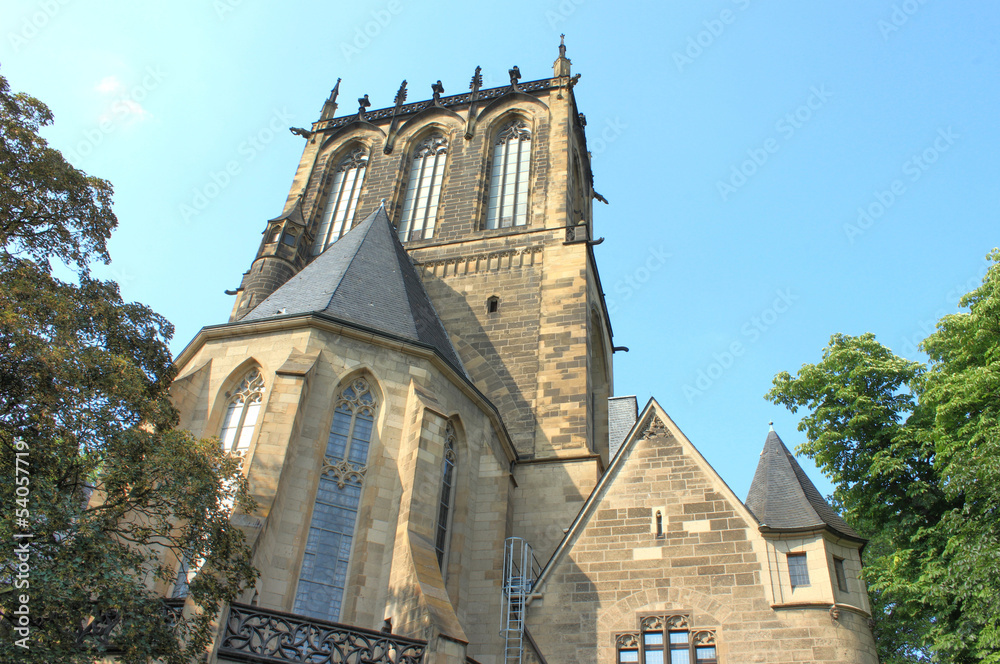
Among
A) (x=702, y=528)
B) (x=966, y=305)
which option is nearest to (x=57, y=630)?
(x=702, y=528)

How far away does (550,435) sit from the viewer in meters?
18.1

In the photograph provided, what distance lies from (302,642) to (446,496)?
14.8 ft

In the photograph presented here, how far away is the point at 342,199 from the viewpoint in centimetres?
2748

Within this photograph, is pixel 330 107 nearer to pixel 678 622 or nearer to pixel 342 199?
pixel 342 199

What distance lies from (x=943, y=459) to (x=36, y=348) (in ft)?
43.0

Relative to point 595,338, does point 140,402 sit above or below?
below

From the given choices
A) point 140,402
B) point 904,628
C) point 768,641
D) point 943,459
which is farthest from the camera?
point 904,628

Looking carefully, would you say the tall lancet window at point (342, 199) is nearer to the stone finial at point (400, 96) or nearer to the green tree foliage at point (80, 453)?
the stone finial at point (400, 96)

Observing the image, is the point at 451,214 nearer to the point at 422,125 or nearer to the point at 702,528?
the point at 422,125

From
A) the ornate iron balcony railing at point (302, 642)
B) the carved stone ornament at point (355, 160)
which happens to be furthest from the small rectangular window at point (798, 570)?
the carved stone ornament at point (355, 160)

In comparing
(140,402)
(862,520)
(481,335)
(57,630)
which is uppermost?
(481,335)

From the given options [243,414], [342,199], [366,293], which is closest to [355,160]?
[342,199]

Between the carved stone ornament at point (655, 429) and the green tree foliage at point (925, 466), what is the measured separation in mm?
3204

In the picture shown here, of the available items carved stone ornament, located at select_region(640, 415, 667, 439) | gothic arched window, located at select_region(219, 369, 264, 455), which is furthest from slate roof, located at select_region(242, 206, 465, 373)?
carved stone ornament, located at select_region(640, 415, 667, 439)
